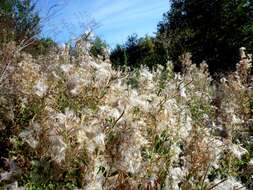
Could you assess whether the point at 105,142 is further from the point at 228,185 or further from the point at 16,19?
the point at 16,19

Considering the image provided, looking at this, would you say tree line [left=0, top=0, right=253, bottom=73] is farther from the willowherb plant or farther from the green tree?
the willowherb plant

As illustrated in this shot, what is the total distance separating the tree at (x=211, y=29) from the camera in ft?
101

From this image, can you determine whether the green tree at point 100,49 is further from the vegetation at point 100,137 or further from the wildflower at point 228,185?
the wildflower at point 228,185

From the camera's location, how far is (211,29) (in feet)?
107

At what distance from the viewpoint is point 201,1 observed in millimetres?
32375

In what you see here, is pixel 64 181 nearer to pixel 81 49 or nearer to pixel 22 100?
pixel 22 100

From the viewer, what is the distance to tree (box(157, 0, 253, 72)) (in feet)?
101

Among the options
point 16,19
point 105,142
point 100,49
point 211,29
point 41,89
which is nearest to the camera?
point 105,142

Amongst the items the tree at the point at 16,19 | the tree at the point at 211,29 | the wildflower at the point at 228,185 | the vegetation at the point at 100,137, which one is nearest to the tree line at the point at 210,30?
the tree at the point at 211,29

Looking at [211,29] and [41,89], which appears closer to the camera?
[41,89]

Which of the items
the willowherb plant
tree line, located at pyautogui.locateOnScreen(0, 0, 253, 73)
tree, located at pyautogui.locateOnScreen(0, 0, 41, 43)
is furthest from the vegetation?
tree line, located at pyautogui.locateOnScreen(0, 0, 253, 73)

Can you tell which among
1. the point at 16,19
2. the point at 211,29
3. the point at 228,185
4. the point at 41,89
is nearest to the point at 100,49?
the point at 41,89

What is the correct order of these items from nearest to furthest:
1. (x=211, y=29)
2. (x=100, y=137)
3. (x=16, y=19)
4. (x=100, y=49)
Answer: (x=100, y=137) → (x=100, y=49) → (x=16, y=19) → (x=211, y=29)

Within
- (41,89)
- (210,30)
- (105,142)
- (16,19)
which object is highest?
(210,30)
